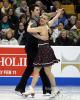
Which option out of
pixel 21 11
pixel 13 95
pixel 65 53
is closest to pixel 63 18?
pixel 21 11

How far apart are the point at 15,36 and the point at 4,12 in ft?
4.06

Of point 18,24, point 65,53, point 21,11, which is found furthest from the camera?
point 21,11

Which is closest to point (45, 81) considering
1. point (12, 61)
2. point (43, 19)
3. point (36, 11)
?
point (43, 19)

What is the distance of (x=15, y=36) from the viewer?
34.8 ft

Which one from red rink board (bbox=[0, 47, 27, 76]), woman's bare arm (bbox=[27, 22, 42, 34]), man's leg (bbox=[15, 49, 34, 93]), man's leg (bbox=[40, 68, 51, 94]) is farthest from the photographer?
red rink board (bbox=[0, 47, 27, 76])

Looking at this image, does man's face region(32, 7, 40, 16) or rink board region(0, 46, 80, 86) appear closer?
man's face region(32, 7, 40, 16)

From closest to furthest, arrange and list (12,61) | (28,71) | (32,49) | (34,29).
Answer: (34,29) → (32,49) → (28,71) → (12,61)

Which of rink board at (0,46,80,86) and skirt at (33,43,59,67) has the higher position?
skirt at (33,43,59,67)

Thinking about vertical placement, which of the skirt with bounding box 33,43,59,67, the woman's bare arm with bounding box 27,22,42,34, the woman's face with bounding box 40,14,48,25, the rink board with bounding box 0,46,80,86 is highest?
the woman's face with bounding box 40,14,48,25

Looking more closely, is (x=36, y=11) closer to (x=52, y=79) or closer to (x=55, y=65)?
(x=52, y=79)

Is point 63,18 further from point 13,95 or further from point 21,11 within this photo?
point 13,95

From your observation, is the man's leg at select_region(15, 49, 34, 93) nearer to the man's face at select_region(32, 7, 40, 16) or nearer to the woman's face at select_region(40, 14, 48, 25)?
the woman's face at select_region(40, 14, 48, 25)

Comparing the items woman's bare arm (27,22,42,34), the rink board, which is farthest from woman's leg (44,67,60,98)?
the rink board

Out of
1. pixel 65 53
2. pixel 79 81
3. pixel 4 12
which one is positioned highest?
pixel 4 12
